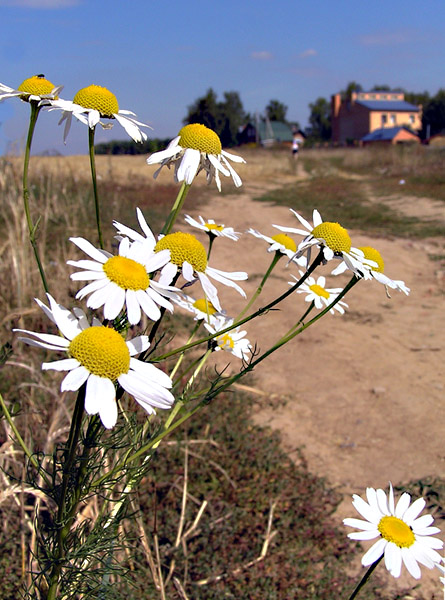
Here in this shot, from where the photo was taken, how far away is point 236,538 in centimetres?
240

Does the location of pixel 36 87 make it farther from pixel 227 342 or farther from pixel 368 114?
pixel 368 114

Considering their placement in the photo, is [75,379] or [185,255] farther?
[185,255]

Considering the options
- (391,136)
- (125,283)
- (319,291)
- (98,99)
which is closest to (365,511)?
(319,291)

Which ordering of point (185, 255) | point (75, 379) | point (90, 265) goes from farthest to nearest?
1. point (185, 255)
2. point (90, 265)
3. point (75, 379)

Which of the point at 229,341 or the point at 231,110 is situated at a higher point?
the point at 231,110

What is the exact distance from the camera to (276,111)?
57.0m

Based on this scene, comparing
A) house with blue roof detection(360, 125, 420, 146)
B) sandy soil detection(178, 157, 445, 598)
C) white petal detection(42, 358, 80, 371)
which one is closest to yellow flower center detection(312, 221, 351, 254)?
white petal detection(42, 358, 80, 371)

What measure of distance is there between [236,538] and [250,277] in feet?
14.1

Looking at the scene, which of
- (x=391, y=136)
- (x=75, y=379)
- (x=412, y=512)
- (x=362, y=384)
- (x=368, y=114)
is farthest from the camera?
(x=368, y=114)

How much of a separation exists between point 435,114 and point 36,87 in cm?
5477

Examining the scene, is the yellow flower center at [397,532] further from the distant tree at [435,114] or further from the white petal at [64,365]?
the distant tree at [435,114]

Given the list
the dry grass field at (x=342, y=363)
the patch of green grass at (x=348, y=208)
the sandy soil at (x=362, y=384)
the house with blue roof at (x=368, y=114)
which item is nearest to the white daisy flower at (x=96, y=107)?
the dry grass field at (x=342, y=363)

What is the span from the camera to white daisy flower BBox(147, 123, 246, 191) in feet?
3.56

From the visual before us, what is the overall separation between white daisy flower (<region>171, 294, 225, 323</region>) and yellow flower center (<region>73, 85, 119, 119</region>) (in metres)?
0.40
